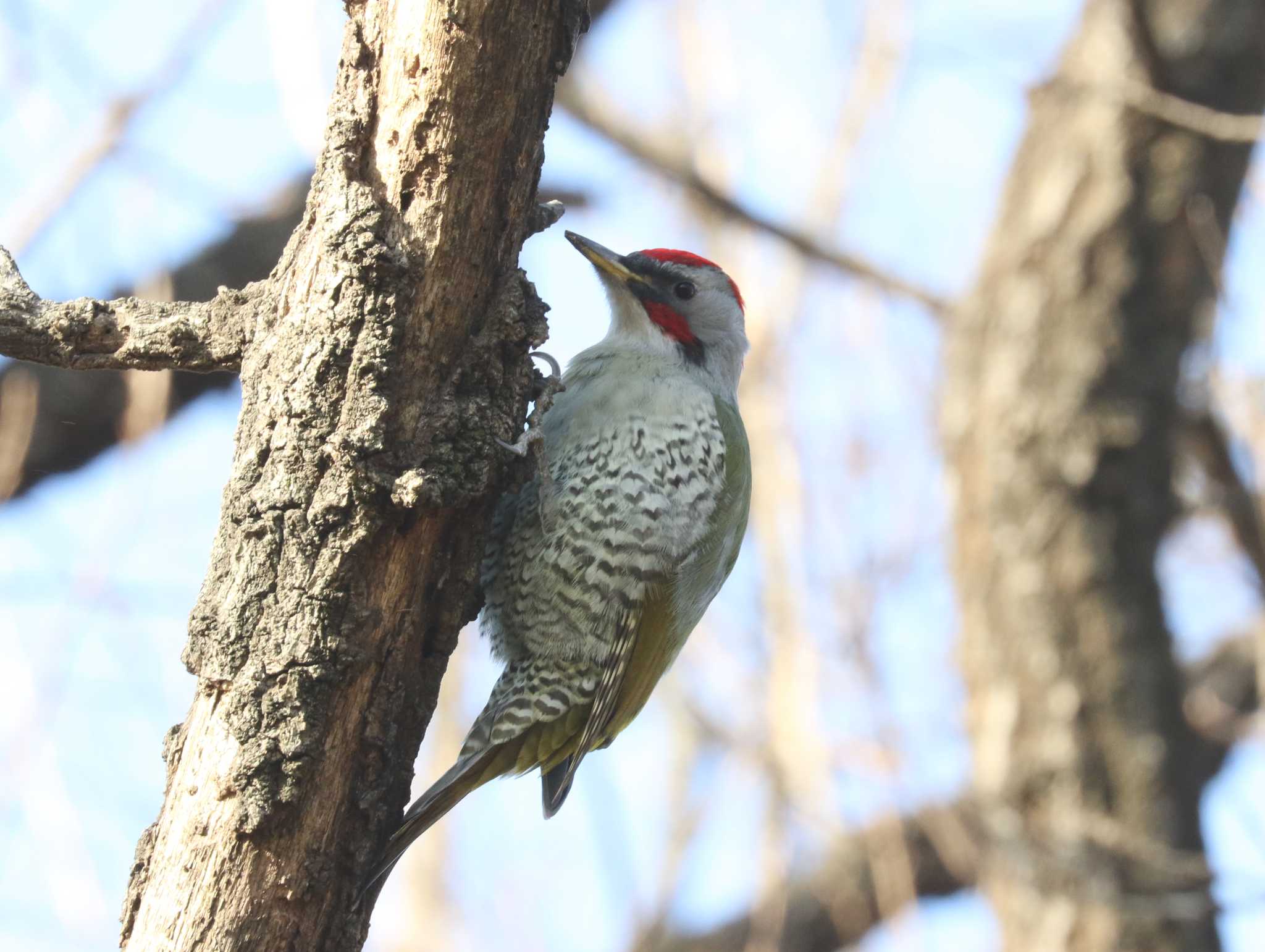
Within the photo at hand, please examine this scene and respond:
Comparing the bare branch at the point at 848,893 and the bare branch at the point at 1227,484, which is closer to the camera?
the bare branch at the point at 1227,484

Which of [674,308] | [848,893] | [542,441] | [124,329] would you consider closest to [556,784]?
[542,441]

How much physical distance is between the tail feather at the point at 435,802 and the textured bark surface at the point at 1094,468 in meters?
3.31

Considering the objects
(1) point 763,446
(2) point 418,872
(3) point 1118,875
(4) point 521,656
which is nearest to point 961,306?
(1) point 763,446

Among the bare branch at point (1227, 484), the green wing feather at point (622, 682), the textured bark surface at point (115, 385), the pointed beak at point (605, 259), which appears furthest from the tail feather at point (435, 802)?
the bare branch at point (1227, 484)

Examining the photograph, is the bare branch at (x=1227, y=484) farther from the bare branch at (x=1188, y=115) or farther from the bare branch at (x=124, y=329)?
the bare branch at (x=124, y=329)

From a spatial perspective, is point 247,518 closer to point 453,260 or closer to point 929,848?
point 453,260

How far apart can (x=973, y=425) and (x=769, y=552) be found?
49.4 inches

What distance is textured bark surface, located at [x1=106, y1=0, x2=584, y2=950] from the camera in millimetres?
2092

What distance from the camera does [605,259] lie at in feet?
13.4

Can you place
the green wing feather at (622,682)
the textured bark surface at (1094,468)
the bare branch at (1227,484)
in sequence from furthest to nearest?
the textured bark surface at (1094,468) < the bare branch at (1227,484) < the green wing feather at (622,682)

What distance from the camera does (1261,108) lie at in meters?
6.21

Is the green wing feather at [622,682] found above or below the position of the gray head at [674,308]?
below

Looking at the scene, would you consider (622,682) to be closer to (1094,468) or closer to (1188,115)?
(1094,468)

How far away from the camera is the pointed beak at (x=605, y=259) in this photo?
399cm
